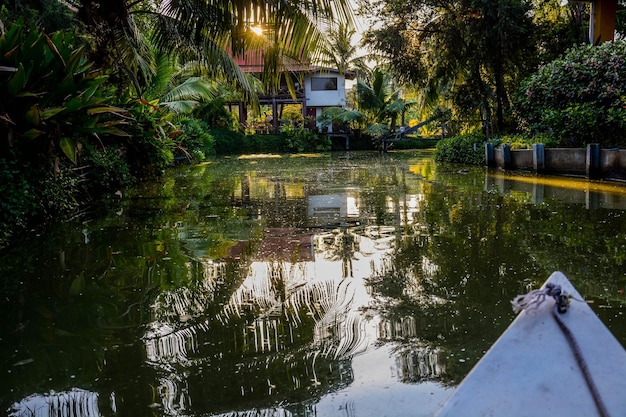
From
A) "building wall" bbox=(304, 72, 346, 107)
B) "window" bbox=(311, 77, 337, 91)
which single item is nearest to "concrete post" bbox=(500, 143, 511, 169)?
"building wall" bbox=(304, 72, 346, 107)

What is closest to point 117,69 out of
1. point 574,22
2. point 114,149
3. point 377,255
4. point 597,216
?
point 114,149

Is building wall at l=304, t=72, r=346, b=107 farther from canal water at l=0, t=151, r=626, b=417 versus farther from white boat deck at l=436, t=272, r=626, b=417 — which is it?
white boat deck at l=436, t=272, r=626, b=417

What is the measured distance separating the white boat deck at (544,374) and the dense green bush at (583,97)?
10.1 meters

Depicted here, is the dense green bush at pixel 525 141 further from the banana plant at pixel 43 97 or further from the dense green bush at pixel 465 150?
the banana plant at pixel 43 97

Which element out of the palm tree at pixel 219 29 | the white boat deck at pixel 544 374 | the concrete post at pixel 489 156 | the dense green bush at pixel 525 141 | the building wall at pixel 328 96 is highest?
the building wall at pixel 328 96

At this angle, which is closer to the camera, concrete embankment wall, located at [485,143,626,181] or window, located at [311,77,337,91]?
concrete embankment wall, located at [485,143,626,181]

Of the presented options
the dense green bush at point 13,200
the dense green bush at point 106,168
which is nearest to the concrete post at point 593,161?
the dense green bush at point 106,168

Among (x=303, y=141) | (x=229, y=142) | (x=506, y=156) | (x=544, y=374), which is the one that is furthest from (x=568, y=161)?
(x=303, y=141)

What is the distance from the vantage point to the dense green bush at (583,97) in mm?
11148

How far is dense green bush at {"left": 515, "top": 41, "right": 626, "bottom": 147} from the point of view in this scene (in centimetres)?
1115

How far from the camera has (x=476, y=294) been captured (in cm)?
387

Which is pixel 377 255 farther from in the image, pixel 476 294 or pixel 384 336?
pixel 384 336

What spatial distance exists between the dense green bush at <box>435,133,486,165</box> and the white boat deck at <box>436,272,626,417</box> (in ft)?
50.1

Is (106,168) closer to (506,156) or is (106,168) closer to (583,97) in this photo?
(506,156)
